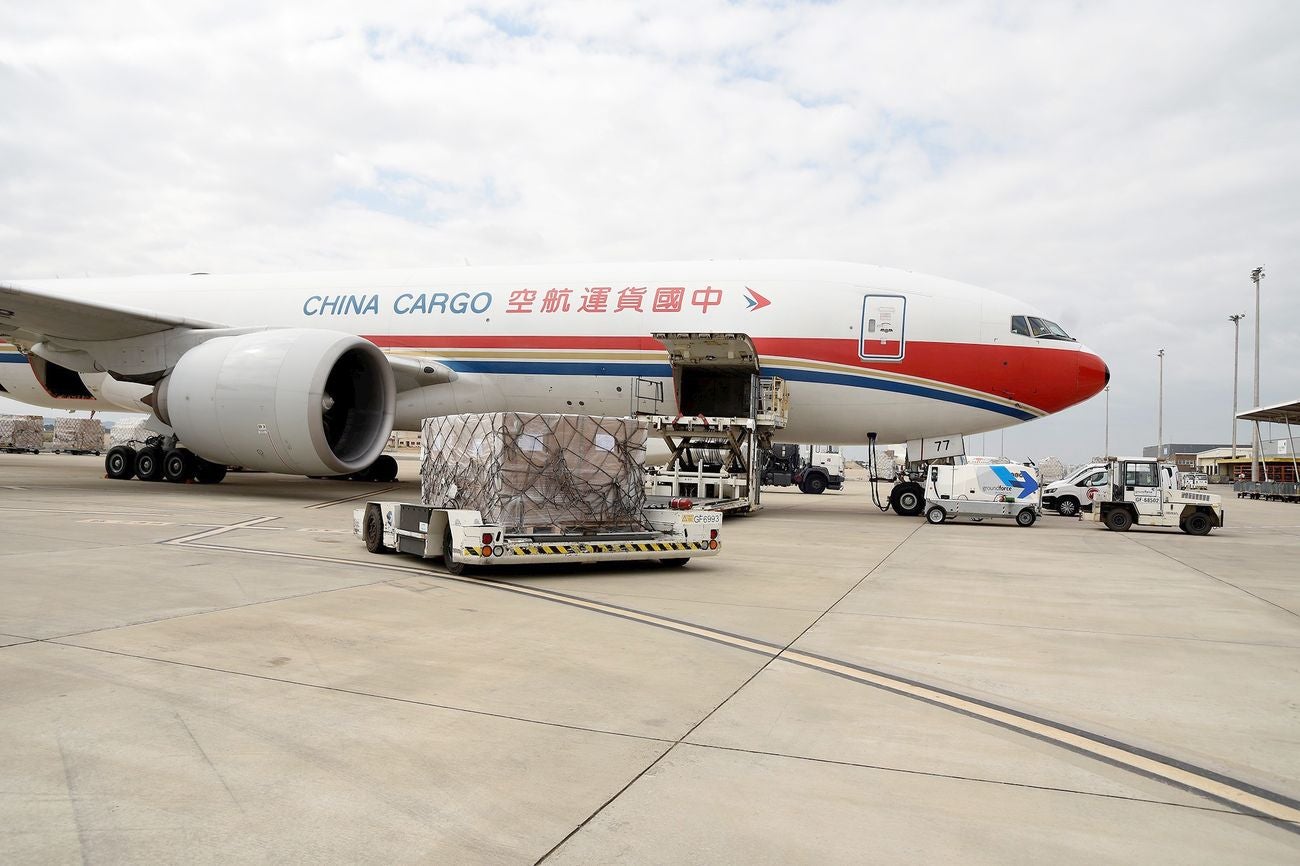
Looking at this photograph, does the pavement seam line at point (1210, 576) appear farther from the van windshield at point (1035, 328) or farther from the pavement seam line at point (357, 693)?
the pavement seam line at point (357, 693)

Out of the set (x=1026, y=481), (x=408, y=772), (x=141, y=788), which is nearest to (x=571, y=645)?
(x=408, y=772)

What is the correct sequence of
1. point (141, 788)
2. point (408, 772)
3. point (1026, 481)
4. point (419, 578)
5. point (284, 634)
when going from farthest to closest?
1. point (1026, 481)
2. point (419, 578)
3. point (284, 634)
4. point (408, 772)
5. point (141, 788)

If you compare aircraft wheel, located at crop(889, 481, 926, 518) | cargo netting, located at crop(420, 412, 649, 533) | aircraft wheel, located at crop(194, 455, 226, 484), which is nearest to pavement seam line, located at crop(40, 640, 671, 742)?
cargo netting, located at crop(420, 412, 649, 533)

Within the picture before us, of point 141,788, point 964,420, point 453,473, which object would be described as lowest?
point 141,788

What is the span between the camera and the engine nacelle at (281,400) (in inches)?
580

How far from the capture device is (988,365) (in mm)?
16422

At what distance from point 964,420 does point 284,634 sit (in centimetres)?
1399

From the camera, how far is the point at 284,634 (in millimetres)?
5648

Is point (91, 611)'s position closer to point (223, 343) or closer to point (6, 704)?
point (6, 704)

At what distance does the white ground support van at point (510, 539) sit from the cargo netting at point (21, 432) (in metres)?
44.1

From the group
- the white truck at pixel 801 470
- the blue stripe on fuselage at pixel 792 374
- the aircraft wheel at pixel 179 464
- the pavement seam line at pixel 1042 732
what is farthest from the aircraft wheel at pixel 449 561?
the white truck at pixel 801 470

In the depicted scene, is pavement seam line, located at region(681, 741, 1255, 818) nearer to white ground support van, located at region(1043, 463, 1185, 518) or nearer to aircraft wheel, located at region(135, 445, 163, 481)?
aircraft wheel, located at region(135, 445, 163, 481)

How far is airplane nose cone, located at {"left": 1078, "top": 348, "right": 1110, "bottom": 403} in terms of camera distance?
651 inches

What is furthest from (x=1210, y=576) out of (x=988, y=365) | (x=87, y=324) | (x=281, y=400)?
(x=87, y=324)
